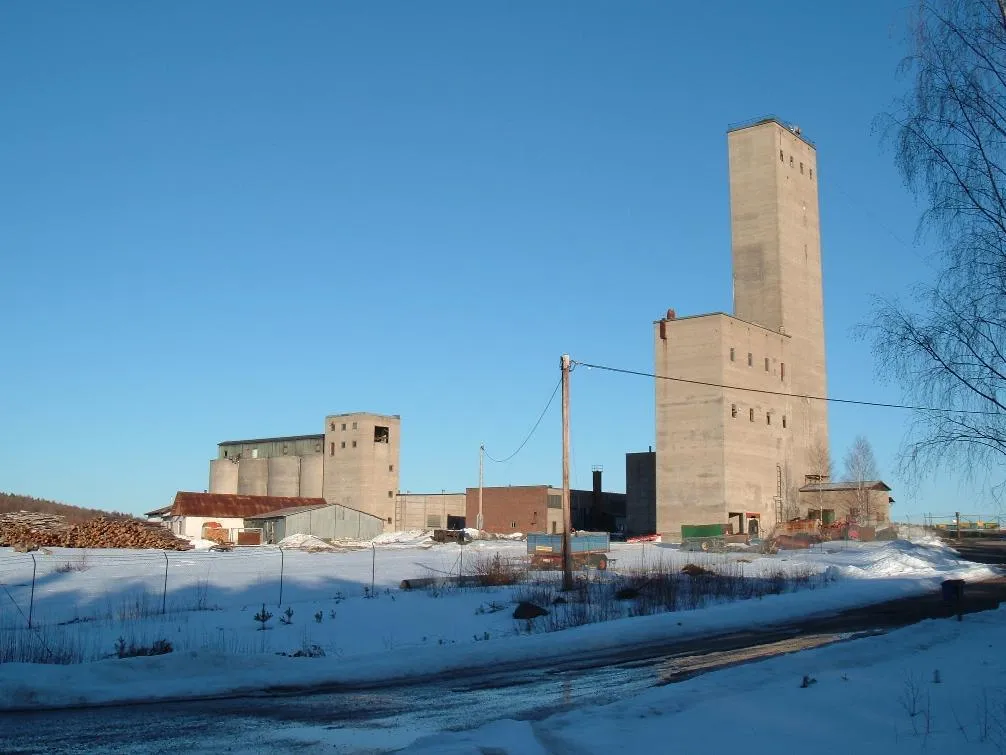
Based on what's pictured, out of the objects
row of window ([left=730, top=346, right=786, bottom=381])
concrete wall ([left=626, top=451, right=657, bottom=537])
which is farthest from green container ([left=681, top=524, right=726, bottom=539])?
concrete wall ([left=626, top=451, right=657, bottom=537])

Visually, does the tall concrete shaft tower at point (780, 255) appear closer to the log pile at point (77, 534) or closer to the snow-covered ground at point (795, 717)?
the log pile at point (77, 534)

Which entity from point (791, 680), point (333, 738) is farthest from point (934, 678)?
point (333, 738)

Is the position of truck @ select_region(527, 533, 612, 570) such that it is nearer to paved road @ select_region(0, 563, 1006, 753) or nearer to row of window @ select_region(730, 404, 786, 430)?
paved road @ select_region(0, 563, 1006, 753)

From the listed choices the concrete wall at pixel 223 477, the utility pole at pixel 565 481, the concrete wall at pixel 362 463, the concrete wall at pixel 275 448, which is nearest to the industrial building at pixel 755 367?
the utility pole at pixel 565 481

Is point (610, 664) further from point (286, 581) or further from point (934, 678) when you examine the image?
point (286, 581)

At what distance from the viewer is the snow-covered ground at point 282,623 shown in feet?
42.1

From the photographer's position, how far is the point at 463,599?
24.9 m

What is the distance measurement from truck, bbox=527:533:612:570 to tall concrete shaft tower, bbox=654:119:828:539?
2794 centimetres

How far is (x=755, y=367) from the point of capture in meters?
79.6

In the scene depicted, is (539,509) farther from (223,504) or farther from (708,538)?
(708,538)

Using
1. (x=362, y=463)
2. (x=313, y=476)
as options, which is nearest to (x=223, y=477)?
(x=313, y=476)

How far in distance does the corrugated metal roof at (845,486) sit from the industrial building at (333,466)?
170 ft

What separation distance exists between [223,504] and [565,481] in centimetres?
6979

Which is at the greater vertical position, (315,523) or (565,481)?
(565,481)
